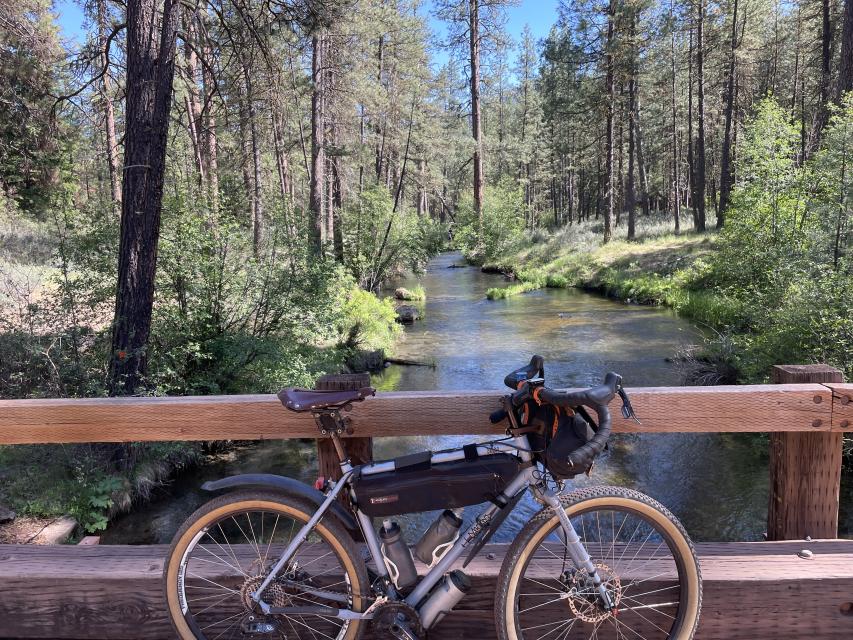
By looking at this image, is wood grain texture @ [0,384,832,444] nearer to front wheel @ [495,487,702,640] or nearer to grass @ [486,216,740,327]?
front wheel @ [495,487,702,640]

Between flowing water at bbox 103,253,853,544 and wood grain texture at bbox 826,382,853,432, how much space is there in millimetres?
1306

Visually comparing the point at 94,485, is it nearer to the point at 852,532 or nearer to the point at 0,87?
the point at 852,532

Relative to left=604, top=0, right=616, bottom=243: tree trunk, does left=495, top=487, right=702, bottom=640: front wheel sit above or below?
below

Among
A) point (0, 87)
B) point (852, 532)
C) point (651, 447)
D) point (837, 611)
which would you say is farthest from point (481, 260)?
point (837, 611)

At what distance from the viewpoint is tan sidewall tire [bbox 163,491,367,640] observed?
2080 millimetres

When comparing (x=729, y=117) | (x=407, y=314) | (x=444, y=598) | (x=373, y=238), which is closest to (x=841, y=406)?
(x=444, y=598)

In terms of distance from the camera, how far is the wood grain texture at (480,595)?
2.23 meters

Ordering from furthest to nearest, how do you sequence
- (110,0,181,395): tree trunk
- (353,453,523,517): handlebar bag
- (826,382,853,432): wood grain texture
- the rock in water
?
the rock in water
(110,0,181,395): tree trunk
(826,382,853,432): wood grain texture
(353,453,523,517): handlebar bag

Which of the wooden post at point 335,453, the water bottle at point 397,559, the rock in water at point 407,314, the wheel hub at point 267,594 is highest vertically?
the wooden post at point 335,453

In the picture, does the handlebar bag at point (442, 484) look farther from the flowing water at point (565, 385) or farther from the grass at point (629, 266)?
the grass at point (629, 266)

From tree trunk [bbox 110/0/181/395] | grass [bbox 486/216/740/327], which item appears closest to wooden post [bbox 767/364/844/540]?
tree trunk [bbox 110/0/181/395]

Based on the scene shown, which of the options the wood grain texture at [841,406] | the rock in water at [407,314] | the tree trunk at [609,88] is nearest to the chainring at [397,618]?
the wood grain texture at [841,406]

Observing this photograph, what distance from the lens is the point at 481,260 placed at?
35.3 metres

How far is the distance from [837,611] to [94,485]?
6.03m
